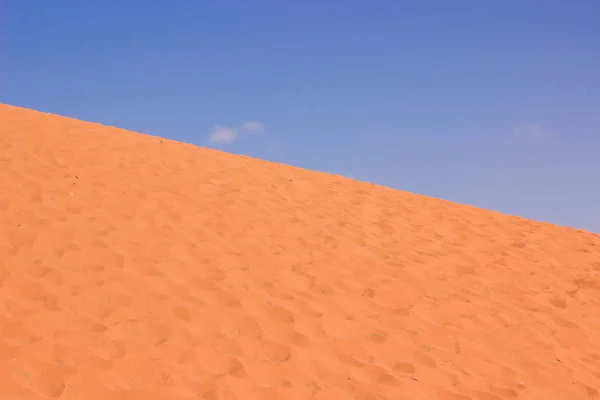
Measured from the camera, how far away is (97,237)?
607 cm

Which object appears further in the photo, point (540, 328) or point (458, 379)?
point (540, 328)

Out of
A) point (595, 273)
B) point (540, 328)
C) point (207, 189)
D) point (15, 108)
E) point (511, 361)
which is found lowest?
point (511, 361)

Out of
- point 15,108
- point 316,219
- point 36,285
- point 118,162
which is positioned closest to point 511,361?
point 316,219

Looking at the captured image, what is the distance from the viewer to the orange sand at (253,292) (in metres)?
4.25

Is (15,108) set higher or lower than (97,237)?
higher

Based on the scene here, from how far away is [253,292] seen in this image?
5559 mm

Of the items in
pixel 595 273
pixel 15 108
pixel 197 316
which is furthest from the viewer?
pixel 15 108

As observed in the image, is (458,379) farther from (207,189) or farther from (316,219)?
(207,189)

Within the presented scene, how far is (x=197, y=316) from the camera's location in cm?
493

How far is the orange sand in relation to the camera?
425 centimetres

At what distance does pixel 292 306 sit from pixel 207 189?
11.9ft

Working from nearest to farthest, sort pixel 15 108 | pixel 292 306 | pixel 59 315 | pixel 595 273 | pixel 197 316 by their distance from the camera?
pixel 59 315, pixel 197 316, pixel 292 306, pixel 595 273, pixel 15 108

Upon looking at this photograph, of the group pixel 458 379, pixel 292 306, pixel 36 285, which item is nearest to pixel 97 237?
pixel 36 285

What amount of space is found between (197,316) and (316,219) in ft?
12.0
